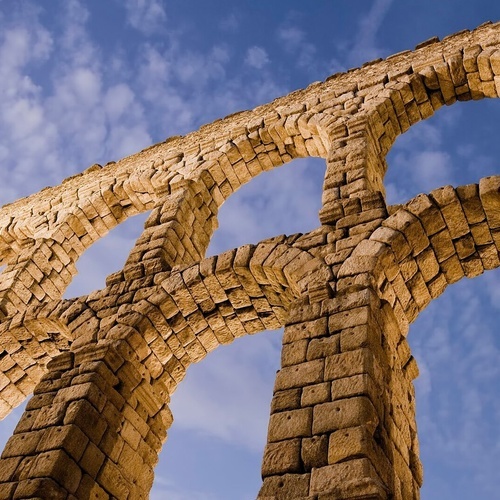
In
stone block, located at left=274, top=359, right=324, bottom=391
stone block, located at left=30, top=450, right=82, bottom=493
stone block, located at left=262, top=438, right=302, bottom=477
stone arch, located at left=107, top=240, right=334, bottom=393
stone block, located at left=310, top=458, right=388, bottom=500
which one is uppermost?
stone arch, located at left=107, top=240, right=334, bottom=393

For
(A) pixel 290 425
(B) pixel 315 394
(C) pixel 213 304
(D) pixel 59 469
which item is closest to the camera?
(A) pixel 290 425

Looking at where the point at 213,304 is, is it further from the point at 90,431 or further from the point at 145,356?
the point at 90,431

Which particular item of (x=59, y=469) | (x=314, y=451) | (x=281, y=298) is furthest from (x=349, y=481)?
(x=281, y=298)

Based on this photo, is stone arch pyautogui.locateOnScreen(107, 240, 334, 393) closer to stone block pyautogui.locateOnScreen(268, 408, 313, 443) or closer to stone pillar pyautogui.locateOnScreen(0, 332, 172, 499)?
stone pillar pyautogui.locateOnScreen(0, 332, 172, 499)

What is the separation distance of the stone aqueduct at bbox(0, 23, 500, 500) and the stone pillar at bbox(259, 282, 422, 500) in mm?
16

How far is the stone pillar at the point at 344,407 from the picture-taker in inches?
166

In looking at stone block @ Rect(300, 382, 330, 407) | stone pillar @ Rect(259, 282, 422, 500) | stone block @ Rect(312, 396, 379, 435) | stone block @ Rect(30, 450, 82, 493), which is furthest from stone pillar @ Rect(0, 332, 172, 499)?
stone block @ Rect(312, 396, 379, 435)

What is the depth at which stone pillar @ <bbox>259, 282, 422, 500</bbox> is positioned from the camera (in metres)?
4.21

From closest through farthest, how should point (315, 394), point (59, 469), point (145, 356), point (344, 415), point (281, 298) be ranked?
point (344, 415), point (315, 394), point (59, 469), point (145, 356), point (281, 298)

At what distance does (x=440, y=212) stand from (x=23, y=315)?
545 centimetres

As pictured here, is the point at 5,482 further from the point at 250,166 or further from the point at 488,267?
the point at 250,166

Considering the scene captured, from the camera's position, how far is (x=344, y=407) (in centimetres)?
458

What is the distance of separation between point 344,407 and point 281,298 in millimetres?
2711

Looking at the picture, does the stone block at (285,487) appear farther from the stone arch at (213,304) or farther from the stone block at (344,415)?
the stone arch at (213,304)
